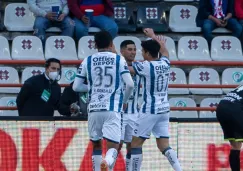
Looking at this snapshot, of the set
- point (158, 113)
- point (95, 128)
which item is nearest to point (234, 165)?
point (158, 113)

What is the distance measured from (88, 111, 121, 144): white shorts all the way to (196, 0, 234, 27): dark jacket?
5498 millimetres

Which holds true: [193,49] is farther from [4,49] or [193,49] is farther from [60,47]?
[4,49]

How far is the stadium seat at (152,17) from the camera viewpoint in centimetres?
1795

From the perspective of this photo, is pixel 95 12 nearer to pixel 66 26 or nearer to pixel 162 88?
pixel 66 26

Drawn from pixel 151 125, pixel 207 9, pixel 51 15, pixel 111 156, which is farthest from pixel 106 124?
pixel 207 9

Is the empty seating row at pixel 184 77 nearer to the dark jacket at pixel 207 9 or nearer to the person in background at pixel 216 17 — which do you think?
the person in background at pixel 216 17

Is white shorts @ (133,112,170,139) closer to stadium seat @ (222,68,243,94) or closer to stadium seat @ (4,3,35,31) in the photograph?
stadium seat @ (222,68,243,94)

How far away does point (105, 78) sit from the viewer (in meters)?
12.6

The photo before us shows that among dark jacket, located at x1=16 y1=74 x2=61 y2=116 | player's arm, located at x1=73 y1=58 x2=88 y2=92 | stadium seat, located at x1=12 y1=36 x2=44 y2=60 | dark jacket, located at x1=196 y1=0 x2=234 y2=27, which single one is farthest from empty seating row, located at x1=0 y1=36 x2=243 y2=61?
player's arm, located at x1=73 y1=58 x2=88 y2=92

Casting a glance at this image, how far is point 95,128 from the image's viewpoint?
1266 cm

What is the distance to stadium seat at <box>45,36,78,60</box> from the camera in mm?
17000

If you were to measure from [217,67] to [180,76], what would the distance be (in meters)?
0.91

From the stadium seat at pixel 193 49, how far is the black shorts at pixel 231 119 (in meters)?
4.00

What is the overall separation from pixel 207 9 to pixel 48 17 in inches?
115
